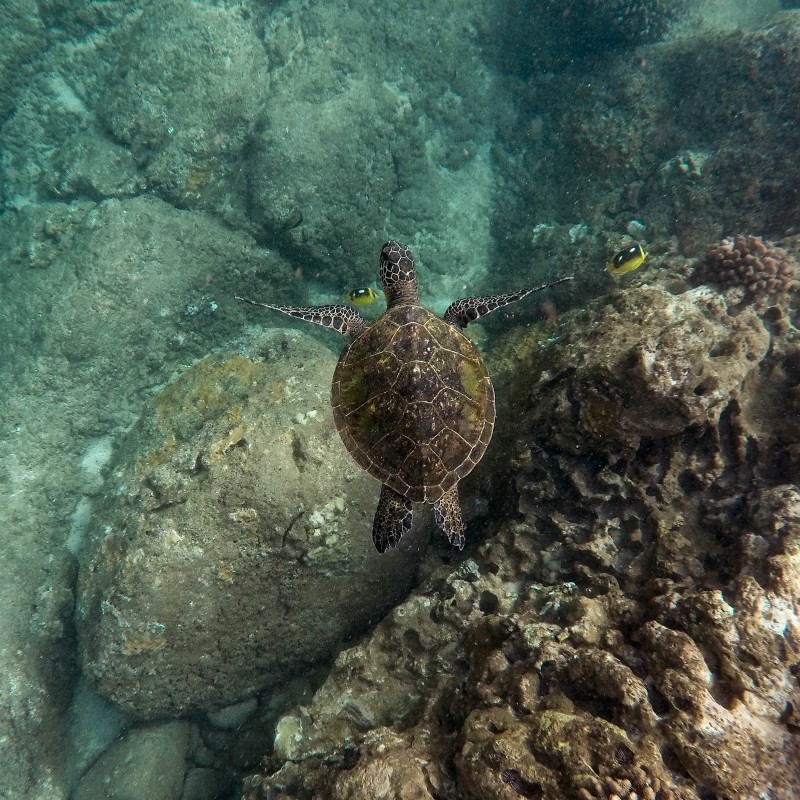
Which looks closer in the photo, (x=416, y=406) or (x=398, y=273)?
(x=416, y=406)

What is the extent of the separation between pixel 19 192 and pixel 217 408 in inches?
369

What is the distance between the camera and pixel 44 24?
32.8ft

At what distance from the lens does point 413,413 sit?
12.7 ft

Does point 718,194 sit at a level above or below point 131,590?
above

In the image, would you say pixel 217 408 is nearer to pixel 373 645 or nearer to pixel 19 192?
pixel 373 645

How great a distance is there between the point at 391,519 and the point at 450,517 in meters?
0.58

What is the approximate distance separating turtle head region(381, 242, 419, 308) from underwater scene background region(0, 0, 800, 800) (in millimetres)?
841

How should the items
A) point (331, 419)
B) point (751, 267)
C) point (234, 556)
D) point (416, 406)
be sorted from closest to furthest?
point (416, 406), point (234, 556), point (331, 419), point (751, 267)

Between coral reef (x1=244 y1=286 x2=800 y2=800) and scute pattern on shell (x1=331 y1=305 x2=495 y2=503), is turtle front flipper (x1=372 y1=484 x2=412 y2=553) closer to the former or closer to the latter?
scute pattern on shell (x1=331 y1=305 x2=495 y2=503)

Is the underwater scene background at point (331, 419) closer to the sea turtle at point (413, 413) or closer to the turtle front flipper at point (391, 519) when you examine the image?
the sea turtle at point (413, 413)

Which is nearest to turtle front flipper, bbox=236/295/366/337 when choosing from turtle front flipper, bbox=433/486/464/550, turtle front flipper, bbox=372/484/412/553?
turtle front flipper, bbox=372/484/412/553

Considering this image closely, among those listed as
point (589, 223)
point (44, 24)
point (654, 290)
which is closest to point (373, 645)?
point (654, 290)

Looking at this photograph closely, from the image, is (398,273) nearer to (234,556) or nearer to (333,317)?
(333,317)

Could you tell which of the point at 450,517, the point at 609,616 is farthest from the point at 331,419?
the point at 609,616
